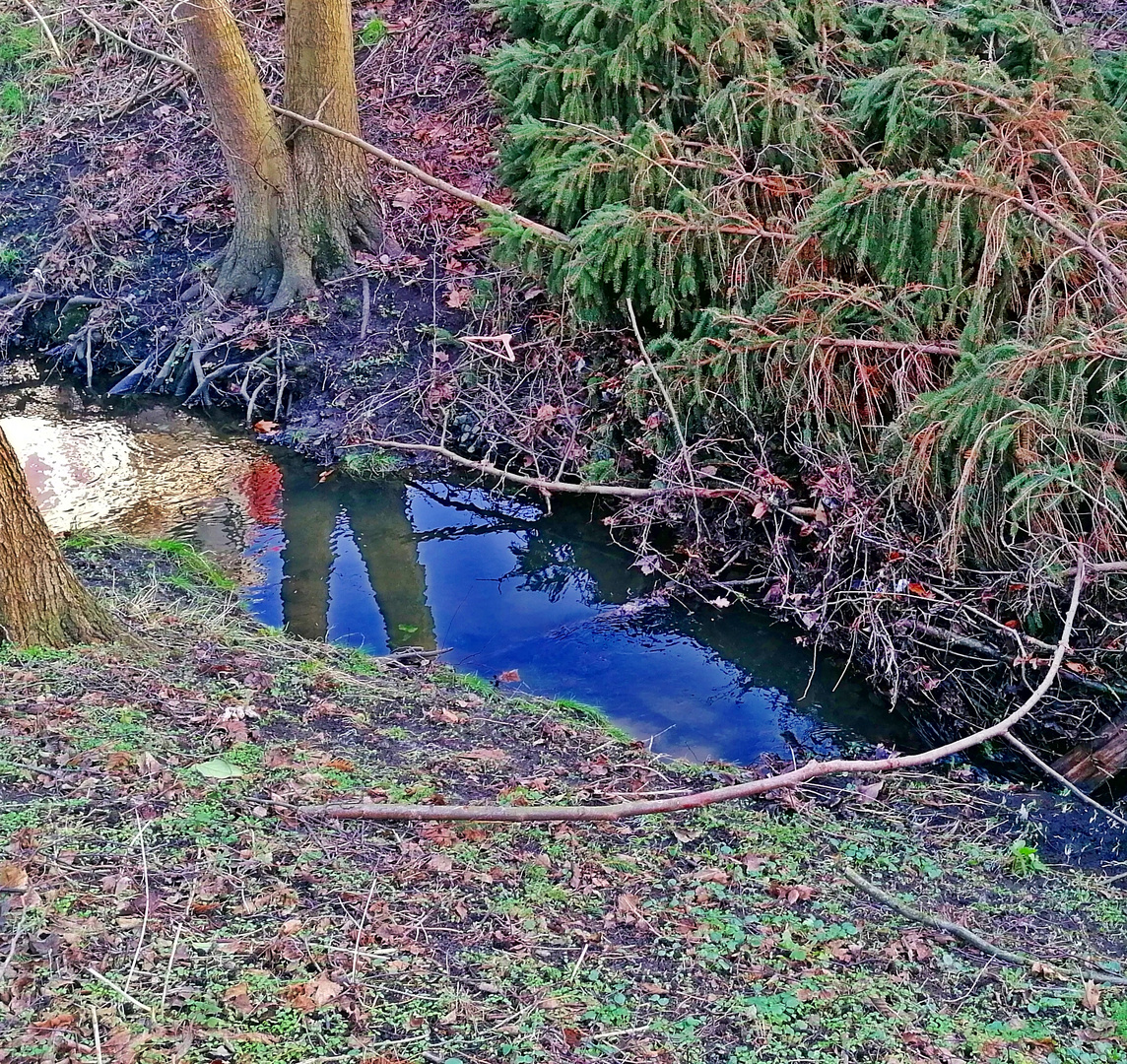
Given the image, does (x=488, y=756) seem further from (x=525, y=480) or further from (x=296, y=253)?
(x=296, y=253)

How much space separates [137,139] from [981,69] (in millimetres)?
9083

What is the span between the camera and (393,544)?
25.8ft

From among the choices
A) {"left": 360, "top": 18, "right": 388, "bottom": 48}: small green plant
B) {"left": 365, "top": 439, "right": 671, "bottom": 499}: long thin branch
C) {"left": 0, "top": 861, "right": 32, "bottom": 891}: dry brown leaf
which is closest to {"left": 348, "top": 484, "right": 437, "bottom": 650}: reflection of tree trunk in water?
{"left": 365, "top": 439, "right": 671, "bottom": 499}: long thin branch

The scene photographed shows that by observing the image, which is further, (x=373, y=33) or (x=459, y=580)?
(x=373, y=33)

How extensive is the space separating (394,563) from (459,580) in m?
0.55

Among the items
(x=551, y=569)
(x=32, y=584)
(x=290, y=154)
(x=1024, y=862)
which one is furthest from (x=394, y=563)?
(x=1024, y=862)

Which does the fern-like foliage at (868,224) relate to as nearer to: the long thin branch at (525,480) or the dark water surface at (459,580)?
the long thin branch at (525,480)

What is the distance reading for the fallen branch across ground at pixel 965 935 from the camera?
12.0 ft

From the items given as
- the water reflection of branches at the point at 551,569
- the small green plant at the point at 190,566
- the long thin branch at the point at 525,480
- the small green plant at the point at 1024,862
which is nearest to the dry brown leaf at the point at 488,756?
the small green plant at the point at 1024,862

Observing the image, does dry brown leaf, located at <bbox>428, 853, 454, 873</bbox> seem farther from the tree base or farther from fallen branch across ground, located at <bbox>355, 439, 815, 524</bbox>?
the tree base

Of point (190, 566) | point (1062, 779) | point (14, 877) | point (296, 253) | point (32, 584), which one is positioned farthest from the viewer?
point (296, 253)

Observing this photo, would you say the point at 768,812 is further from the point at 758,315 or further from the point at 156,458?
the point at 156,458

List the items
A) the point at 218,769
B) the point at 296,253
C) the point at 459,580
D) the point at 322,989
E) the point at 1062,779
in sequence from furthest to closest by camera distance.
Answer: the point at 296,253, the point at 459,580, the point at 1062,779, the point at 218,769, the point at 322,989

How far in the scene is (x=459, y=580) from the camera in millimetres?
7457
